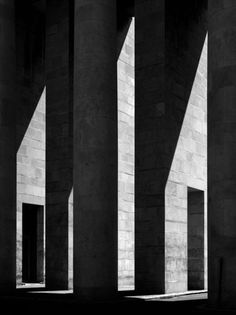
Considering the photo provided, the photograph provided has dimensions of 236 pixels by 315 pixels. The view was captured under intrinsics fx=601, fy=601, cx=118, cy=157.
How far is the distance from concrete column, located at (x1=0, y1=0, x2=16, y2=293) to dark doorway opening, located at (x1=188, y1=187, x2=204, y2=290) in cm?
918

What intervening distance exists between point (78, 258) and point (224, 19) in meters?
10.3

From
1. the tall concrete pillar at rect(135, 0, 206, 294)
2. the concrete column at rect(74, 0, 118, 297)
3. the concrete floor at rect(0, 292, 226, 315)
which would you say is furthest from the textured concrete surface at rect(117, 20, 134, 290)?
the concrete column at rect(74, 0, 118, 297)

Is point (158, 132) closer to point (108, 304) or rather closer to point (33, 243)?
point (108, 304)

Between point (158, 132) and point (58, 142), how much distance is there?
6.71 metres

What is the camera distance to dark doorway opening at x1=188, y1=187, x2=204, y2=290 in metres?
31.0

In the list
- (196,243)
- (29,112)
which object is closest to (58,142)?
(29,112)

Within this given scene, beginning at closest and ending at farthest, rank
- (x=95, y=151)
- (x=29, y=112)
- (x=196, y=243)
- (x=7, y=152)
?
(x=95, y=151) < (x=7, y=152) < (x=196, y=243) < (x=29, y=112)

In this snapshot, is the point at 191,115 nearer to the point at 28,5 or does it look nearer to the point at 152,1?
the point at 152,1

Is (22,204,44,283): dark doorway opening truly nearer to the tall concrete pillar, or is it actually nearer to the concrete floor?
the concrete floor

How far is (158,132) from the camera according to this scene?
1105 inches

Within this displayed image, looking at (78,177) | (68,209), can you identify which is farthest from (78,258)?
(68,209)

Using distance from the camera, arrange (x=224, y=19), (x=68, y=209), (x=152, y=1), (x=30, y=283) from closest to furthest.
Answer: (x=224, y=19) < (x=152, y=1) < (x=68, y=209) < (x=30, y=283)

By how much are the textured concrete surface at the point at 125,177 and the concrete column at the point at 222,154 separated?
11.9m

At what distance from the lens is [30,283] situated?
1480 inches
